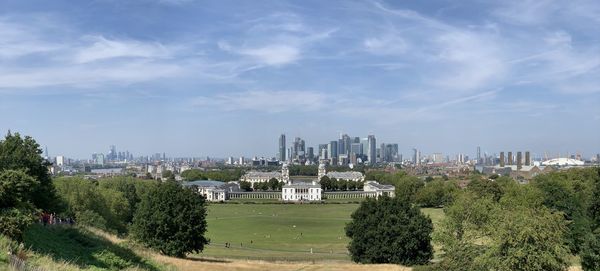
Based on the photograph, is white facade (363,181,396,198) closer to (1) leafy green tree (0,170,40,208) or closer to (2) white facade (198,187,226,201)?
(2) white facade (198,187,226,201)

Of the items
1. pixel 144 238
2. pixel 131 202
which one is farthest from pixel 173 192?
pixel 131 202

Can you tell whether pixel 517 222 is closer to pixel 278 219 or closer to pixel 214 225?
pixel 214 225

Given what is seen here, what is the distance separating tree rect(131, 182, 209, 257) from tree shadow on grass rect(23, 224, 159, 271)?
10.9m

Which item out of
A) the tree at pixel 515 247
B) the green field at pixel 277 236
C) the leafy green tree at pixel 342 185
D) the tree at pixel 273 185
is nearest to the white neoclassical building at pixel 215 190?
the tree at pixel 273 185

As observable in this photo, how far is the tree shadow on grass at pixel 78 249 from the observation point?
64.6 feet

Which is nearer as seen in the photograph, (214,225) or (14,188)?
(14,188)

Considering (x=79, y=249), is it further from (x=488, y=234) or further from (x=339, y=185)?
(x=339, y=185)

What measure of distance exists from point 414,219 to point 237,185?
142541mm

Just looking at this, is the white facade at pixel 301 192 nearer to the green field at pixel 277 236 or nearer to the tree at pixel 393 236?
the green field at pixel 277 236

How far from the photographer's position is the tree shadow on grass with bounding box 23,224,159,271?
64.6ft

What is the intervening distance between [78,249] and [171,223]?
49.3 ft

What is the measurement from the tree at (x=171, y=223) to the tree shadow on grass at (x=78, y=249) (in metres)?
10.9

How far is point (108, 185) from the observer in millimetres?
72375

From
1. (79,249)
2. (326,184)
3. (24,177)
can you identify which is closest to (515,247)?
(79,249)
